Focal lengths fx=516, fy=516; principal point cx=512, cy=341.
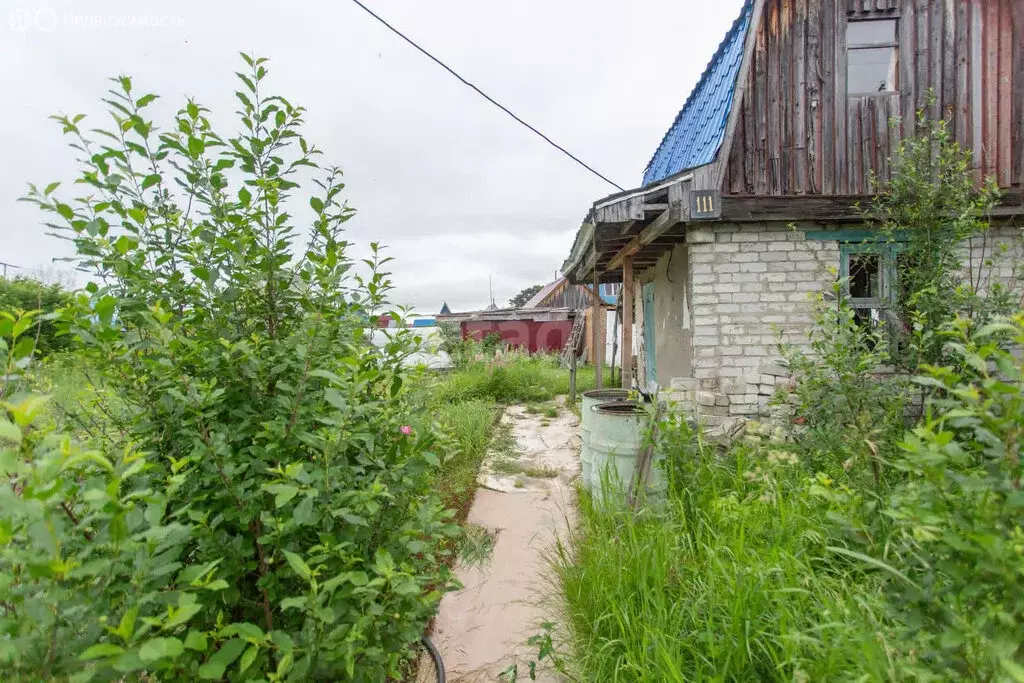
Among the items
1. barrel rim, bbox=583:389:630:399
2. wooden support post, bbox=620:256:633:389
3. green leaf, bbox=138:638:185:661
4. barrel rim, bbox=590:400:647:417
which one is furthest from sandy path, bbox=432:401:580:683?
wooden support post, bbox=620:256:633:389

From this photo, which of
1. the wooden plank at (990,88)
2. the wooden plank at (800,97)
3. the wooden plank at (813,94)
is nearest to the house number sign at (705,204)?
the wooden plank at (800,97)

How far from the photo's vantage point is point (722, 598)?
197cm

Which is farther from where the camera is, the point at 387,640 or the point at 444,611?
the point at 444,611

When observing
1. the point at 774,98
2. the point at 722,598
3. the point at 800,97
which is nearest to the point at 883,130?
the point at 800,97

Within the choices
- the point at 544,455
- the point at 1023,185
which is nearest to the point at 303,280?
the point at 544,455

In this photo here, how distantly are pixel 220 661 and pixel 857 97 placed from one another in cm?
607

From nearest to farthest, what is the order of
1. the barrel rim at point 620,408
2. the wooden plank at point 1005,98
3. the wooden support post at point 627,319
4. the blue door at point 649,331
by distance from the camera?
the barrel rim at point 620,408
the wooden plank at point 1005,98
the wooden support post at point 627,319
the blue door at point 649,331

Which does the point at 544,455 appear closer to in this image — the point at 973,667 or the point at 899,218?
the point at 899,218

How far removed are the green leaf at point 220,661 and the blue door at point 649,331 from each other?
279 inches

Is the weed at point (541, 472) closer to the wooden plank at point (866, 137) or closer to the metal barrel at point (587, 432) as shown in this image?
the metal barrel at point (587, 432)

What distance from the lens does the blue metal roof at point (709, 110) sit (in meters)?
4.94

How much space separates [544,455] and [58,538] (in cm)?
502

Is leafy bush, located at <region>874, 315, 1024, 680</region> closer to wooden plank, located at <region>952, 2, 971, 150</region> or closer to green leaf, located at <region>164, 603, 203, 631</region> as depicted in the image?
green leaf, located at <region>164, 603, 203, 631</region>

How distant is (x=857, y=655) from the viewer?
56.4 inches
